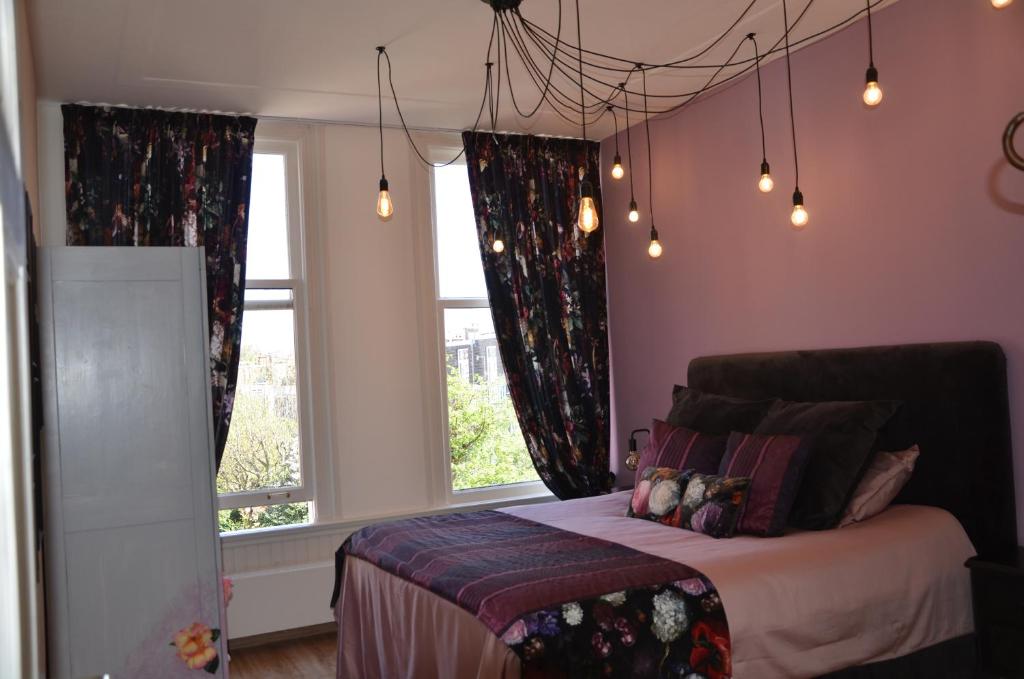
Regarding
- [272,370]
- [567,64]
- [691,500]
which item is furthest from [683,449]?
[272,370]

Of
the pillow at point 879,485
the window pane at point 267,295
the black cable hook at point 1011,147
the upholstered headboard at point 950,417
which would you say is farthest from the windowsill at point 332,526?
the black cable hook at point 1011,147

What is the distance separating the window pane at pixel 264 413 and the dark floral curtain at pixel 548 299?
1.22 metres

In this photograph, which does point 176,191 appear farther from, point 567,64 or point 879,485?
point 879,485

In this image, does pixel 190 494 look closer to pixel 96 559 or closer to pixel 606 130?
pixel 96 559

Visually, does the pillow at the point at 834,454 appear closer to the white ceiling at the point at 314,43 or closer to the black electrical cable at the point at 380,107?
the white ceiling at the point at 314,43

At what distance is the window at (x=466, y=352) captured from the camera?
5398 millimetres

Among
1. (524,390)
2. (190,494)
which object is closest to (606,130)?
(524,390)

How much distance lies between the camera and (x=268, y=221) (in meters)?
4.97

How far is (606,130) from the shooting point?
5531 millimetres

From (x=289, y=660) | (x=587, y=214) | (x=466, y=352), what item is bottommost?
(x=289, y=660)

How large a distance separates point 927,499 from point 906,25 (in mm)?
1922

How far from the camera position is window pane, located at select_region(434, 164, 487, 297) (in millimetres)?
5434

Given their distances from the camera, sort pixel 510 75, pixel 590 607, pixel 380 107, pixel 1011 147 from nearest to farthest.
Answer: pixel 1011 147
pixel 590 607
pixel 510 75
pixel 380 107

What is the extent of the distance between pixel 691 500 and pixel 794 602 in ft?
2.43
